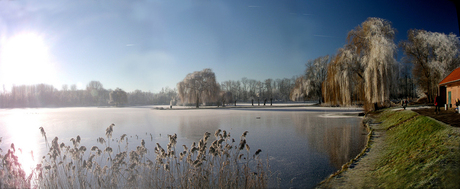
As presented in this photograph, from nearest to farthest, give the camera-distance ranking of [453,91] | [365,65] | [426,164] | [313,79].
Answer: [426,164]
[453,91]
[365,65]
[313,79]

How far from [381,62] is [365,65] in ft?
3.91

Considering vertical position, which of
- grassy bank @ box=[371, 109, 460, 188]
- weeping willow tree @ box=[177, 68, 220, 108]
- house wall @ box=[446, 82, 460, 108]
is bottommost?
grassy bank @ box=[371, 109, 460, 188]

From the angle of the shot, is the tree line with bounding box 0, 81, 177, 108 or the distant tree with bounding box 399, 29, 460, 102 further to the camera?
the tree line with bounding box 0, 81, 177, 108

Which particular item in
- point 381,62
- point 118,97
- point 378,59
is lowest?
point 118,97

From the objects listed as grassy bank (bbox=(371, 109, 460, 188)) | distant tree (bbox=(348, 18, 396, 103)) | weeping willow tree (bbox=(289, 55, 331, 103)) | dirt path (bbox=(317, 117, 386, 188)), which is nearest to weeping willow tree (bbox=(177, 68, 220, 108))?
weeping willow tree (bbox=(289, 55, 331, 103))

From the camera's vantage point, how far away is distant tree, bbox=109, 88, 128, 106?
47.4 metres

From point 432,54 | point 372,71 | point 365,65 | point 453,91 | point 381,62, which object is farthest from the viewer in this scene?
point 432,54

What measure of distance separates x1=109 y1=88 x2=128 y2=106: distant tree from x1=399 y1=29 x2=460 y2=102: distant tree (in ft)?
163

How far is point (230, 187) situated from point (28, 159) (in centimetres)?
557

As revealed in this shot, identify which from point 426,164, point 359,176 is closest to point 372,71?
point 426,164

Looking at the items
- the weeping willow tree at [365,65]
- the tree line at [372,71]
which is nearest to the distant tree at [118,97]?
the tree line at [372,71]

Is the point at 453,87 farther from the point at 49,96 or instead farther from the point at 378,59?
the point at 49,96

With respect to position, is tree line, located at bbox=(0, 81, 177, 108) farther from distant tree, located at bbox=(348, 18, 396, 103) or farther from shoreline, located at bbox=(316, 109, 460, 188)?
distant tree, located at bbox=(348, 18, 396, 103)

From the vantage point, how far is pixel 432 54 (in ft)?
52.4
